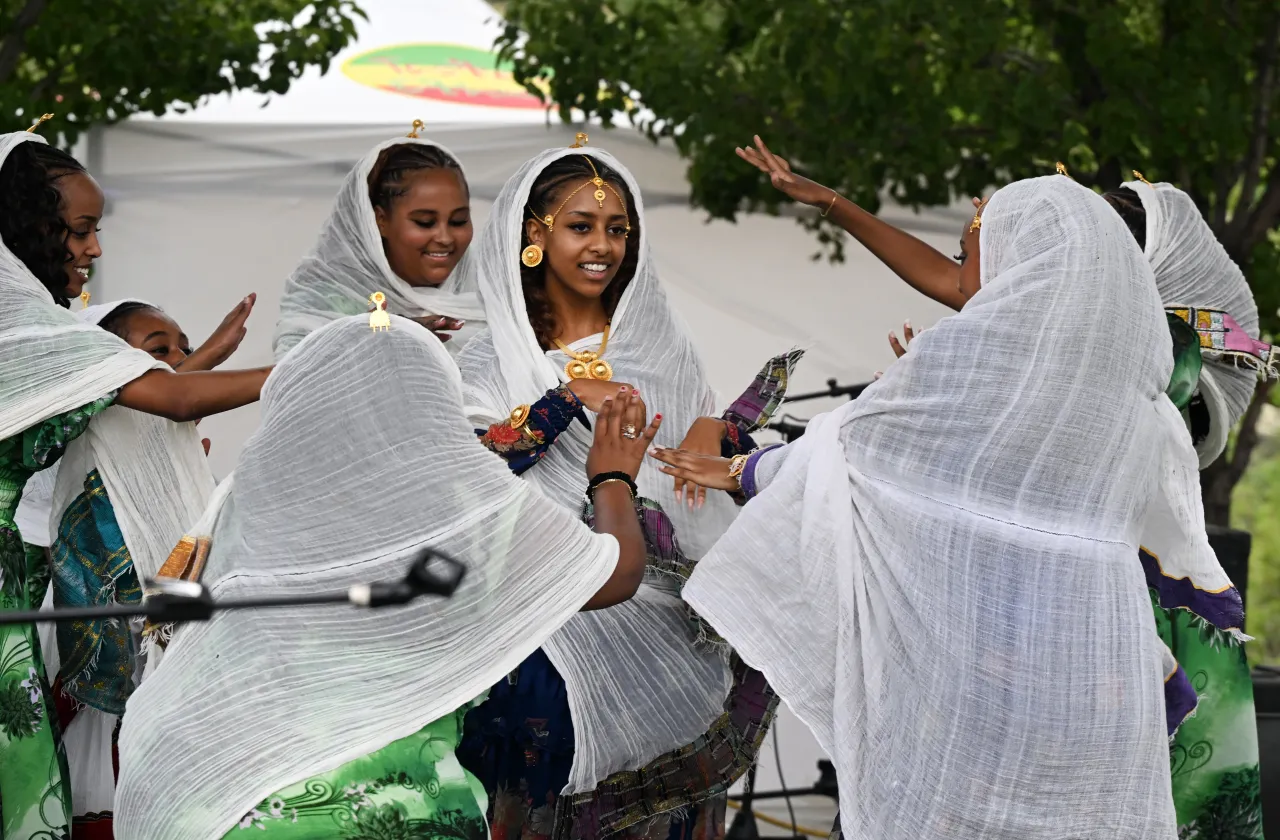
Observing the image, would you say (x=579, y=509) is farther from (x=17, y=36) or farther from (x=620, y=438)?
(x=17, y=36)

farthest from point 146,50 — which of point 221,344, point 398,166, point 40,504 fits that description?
point 221,344

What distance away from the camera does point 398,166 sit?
4.86m

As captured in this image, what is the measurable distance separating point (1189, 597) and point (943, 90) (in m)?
2.66

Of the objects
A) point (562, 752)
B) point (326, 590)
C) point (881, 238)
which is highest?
point (881, 238)

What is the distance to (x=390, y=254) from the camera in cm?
482

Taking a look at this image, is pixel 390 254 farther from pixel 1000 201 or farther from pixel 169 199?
pixel 1000 201

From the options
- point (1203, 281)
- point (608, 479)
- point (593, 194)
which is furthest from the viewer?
point (593, 194)

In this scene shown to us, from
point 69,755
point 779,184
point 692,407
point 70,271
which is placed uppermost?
point 779,184

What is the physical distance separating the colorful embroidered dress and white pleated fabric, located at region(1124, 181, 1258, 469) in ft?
3.46

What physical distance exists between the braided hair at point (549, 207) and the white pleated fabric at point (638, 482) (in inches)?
0.9

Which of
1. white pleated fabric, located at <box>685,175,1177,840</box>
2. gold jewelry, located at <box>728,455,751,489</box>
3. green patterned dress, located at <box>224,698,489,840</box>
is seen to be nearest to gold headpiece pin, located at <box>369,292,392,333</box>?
green patterned dress, located at <box>224,698,489,840</box>

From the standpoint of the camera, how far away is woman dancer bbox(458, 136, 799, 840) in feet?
12.0

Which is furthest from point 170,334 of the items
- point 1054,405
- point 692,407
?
point 1054,405

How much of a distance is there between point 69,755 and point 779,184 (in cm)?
225
